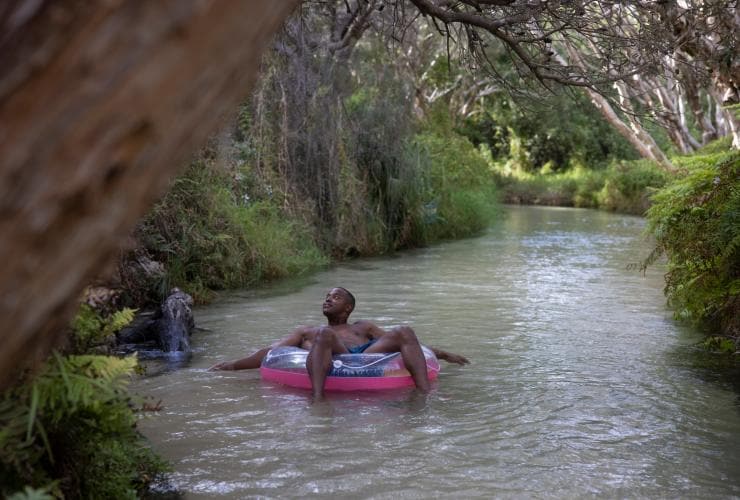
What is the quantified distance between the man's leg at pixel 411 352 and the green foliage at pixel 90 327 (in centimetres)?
375

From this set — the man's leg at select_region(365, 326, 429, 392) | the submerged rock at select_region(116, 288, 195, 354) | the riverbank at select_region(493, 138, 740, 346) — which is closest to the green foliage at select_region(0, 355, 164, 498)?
the man's leg at select_region(365, 326, 429, 392)

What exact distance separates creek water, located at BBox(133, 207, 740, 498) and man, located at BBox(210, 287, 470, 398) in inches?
6.5

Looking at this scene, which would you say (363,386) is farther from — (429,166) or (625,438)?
(429,166)

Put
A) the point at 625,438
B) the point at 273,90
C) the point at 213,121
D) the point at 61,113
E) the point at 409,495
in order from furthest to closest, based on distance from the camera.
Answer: the point at 273,90 → the point at 625,438 → the point at 409,495 → the point at 213,121 → the point at 61,113

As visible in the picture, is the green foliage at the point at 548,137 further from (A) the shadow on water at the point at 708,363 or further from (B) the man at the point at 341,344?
(B) the man at the point at 341,344

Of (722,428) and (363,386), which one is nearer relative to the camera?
(722,428)

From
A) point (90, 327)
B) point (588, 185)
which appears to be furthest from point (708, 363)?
point (588, 185)

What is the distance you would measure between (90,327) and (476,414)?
390 centimetres

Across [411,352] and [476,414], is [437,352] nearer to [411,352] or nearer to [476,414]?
[411,352]

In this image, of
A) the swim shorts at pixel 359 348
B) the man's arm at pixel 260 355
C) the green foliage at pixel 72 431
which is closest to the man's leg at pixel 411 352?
the swim shorts at pixel 359 348

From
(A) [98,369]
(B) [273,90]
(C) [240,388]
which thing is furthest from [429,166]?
Answer: (A) [98,369]

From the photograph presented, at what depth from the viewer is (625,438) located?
658 cm

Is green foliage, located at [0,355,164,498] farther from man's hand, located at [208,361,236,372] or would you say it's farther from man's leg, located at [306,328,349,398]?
man's hand, located at [208,361,236,372]

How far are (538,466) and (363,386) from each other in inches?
86.2
